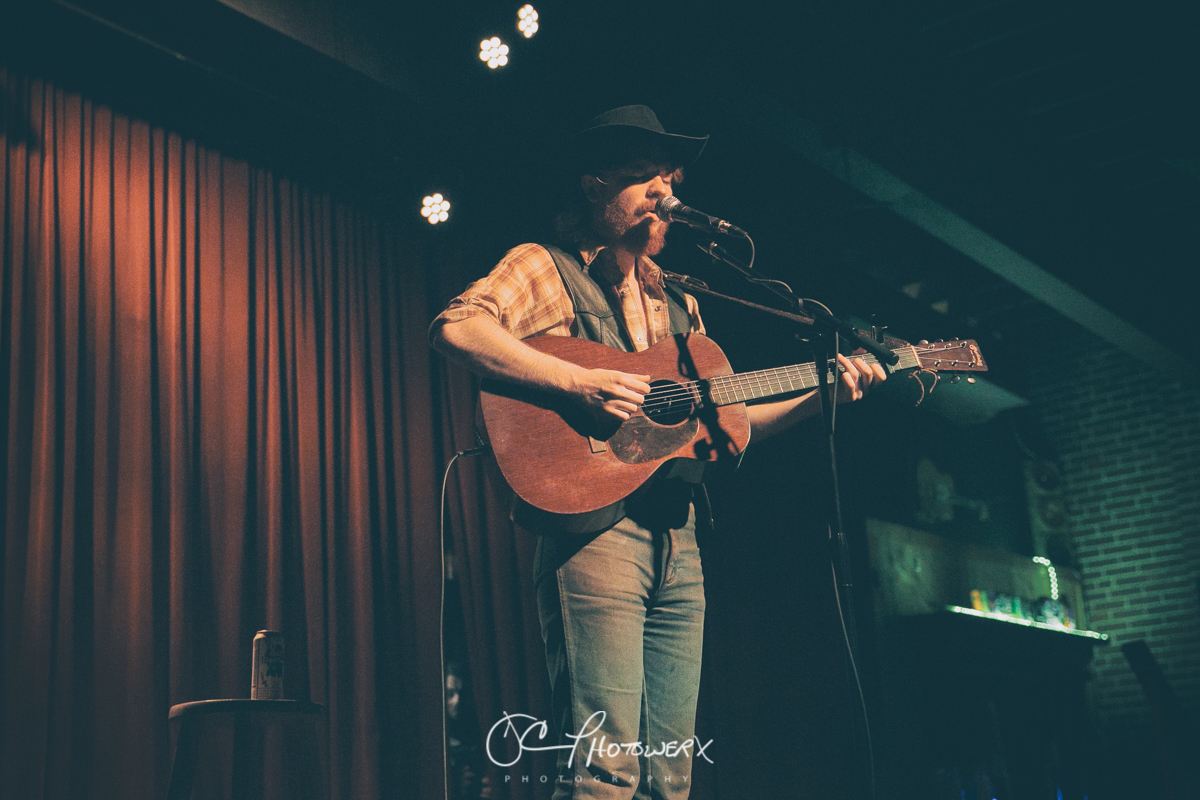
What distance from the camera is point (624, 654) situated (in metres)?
2.36

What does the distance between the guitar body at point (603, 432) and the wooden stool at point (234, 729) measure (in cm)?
85

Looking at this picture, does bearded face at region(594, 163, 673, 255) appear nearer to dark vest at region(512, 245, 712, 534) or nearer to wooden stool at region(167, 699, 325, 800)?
dark vest at region(512, 245, 712, 534)

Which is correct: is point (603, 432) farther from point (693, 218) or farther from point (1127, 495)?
point (1127, 495)

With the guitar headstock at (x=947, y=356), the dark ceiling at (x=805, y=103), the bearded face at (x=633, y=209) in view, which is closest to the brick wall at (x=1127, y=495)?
the dark ceiling at (x=805, y=103)

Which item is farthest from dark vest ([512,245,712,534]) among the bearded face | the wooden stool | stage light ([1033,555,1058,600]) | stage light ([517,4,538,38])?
stage light ([1033,555,1058,600])

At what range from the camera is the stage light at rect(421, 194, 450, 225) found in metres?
4.68

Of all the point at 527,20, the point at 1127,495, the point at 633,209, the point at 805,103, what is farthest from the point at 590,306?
the point at 1127,495

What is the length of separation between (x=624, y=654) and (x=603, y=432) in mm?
565

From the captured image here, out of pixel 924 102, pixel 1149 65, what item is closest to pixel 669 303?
pixel 924 102

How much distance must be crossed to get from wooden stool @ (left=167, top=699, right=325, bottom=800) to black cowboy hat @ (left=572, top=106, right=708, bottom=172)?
5.50 ft

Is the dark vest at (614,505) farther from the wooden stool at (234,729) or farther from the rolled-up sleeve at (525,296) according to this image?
the wooden stool at (234,729)

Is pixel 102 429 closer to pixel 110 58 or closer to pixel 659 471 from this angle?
pixel 110 58

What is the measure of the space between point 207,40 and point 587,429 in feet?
8.25

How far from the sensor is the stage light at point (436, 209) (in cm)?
468
